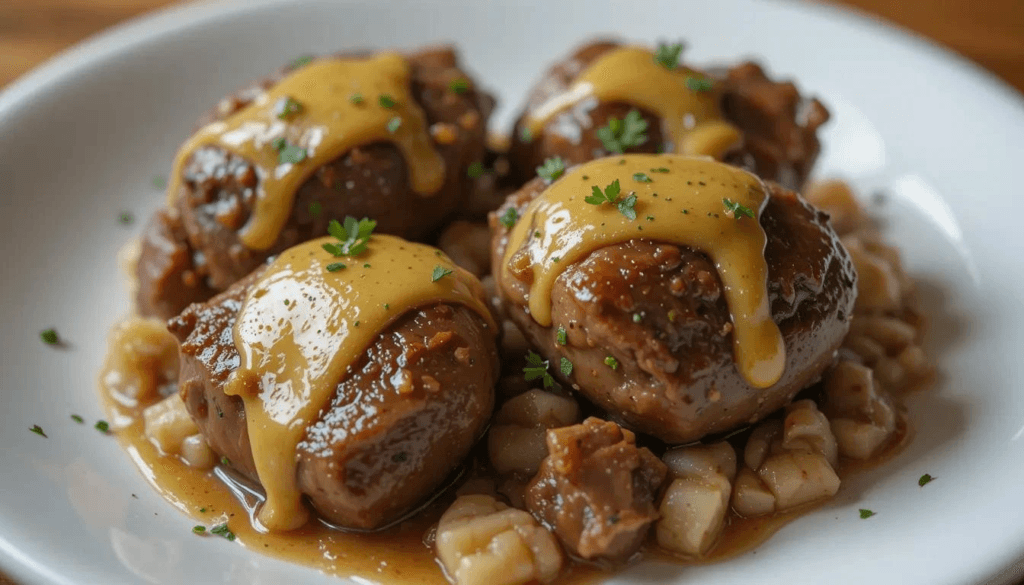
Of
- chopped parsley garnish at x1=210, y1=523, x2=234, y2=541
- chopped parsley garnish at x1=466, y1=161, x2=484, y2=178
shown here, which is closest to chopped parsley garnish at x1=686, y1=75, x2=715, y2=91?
chopped parsley garnish at x1=466, y1=161, x2=484, y2=178

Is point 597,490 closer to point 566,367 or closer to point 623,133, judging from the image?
point 566,367

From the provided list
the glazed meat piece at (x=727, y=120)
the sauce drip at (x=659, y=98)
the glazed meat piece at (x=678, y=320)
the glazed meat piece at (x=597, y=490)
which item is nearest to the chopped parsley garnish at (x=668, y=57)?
the sauce drip at (x=659, y=98)

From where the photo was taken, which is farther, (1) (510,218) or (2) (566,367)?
(1) (510,218)

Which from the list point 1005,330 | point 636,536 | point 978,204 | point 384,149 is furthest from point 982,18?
point 636,536

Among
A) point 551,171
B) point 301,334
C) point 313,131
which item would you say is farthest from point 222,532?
point 551,171

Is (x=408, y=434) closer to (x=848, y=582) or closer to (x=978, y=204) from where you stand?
(x=848, y=582)

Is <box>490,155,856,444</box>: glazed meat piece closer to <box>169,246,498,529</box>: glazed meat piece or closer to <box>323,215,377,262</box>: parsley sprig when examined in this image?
<box>169,246,498,529</box>: glazed meat piece
